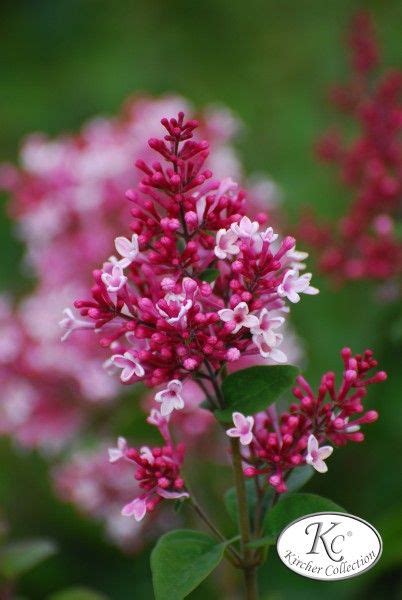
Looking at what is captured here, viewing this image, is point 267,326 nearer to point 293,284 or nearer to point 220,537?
point 293,284

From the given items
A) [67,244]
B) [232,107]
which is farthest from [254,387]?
[232,107]

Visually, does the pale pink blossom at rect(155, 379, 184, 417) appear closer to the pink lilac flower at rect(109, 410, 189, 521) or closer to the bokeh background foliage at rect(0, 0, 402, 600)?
the pink lilac flower at rect(109, 410, 189, 521)

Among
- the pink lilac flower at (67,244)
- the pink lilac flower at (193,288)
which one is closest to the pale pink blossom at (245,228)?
the pink lilac flower at (193,288)

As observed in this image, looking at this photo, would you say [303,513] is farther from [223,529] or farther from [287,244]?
[223,529]

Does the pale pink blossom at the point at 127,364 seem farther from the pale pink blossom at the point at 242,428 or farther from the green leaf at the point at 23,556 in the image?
the green leaf at the point at 23,556

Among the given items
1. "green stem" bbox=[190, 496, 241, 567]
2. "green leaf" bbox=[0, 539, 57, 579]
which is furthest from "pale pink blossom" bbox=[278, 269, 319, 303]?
"green leaf" bbox=[0, 539, 57, 579]
